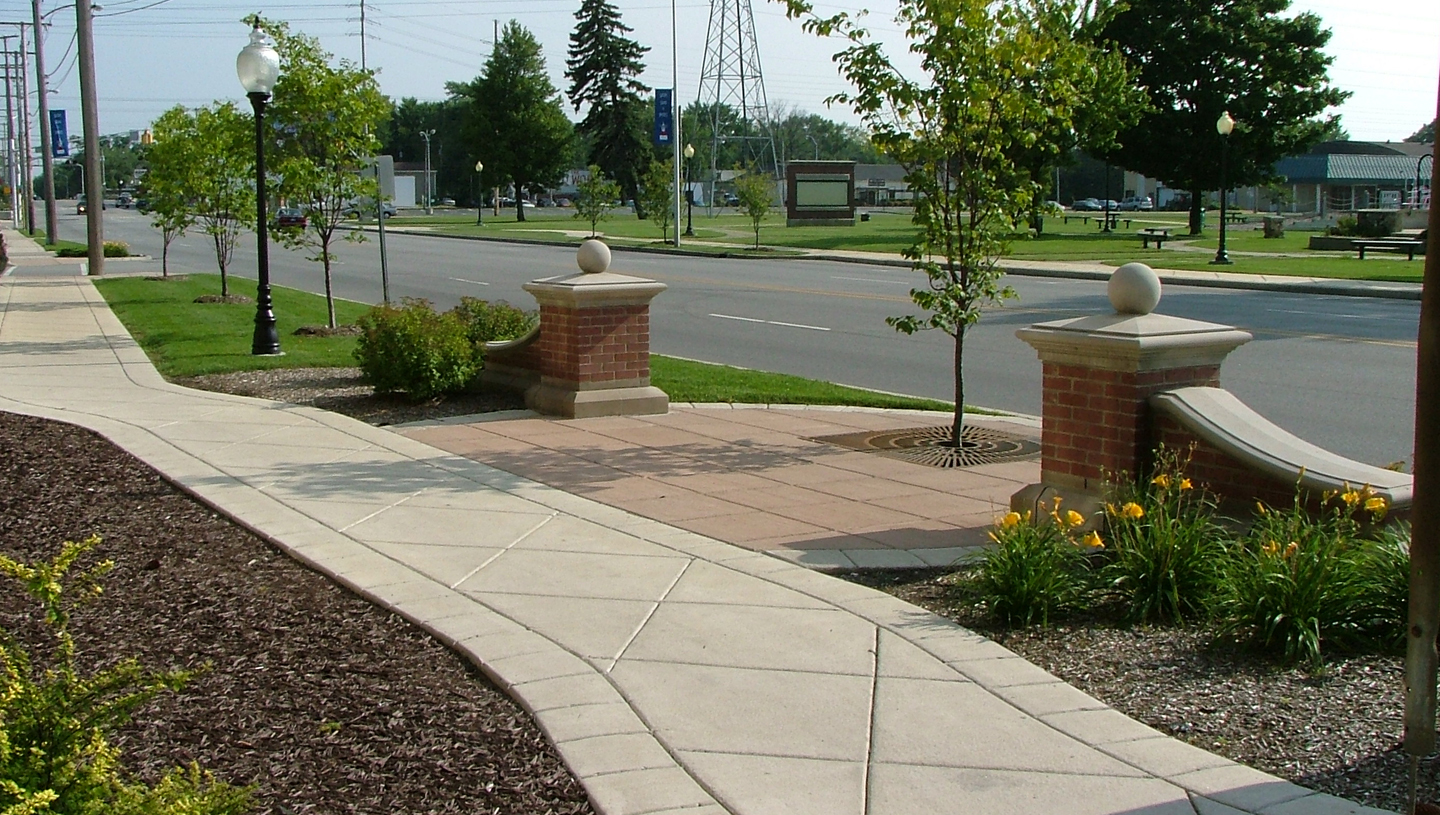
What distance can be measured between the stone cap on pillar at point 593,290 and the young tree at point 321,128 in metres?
7.33

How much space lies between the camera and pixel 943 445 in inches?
396

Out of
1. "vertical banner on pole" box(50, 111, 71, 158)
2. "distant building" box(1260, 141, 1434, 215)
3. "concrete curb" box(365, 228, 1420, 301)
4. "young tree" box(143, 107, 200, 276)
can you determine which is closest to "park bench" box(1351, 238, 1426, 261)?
"concrete curb" box(365, 228, 1420, 301)

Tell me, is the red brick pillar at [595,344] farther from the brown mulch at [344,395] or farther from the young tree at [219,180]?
the young tree at [219,180]

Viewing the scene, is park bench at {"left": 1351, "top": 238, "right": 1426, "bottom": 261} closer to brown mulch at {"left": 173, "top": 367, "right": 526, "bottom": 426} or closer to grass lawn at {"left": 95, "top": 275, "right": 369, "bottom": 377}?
grass lawn at {"left": 95, "top": 275, "right": 369, "bottom": 377}

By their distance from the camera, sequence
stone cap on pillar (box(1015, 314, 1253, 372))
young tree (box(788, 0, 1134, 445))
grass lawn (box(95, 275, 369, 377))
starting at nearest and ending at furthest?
stone cap on pillar (box(1015, 314, 1253, 372)), young tree (box(788, 0, 1134, 445)), grass lawn (box(95, 275, 369, 377))

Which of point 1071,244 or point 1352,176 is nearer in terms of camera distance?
point 1071,244

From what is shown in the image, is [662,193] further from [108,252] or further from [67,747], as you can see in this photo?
[67,747]

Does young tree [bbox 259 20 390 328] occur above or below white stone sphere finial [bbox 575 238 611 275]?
above

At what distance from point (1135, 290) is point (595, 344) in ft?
18.0

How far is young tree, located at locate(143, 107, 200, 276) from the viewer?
79.7 ft

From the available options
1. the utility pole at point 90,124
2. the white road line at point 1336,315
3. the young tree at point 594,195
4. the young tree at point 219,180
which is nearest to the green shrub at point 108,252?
the utility pole at point 90,124

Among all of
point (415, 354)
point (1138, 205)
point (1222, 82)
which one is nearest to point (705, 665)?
point (415, 354)

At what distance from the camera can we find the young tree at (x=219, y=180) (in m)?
22.6

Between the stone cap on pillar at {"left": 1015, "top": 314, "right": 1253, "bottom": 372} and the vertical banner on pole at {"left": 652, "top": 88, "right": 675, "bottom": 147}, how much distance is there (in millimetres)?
46479
